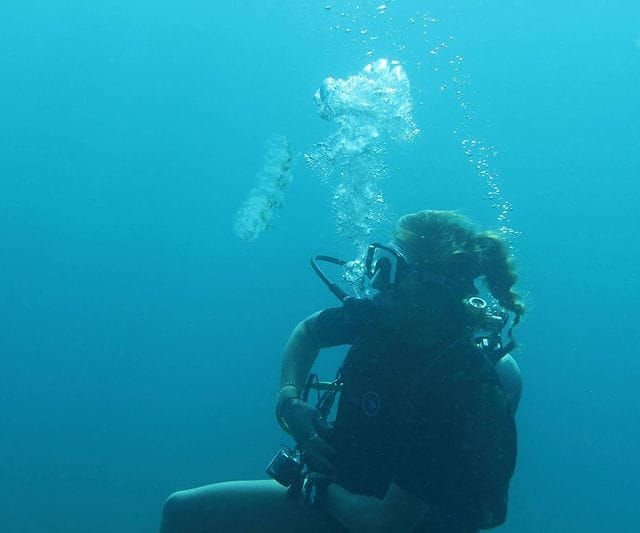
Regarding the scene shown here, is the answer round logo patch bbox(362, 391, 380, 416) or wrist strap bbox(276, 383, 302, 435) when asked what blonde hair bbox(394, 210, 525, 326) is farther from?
wrist strap bbox(276, 383, 302, 435)

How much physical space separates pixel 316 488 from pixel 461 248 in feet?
3.61

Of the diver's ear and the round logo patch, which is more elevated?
the diver's ear

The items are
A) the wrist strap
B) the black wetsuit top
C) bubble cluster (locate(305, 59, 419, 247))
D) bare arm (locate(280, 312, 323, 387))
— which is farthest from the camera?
bubble cluster (locate(305, 59, 419, 247))

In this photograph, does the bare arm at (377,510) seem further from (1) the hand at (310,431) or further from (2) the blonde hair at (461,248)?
(2) the blonde hair at (461,248)

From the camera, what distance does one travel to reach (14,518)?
2447cm

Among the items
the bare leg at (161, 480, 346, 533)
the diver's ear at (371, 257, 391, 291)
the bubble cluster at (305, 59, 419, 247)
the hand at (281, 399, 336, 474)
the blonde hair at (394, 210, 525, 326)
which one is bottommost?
the bare leg at (161, 480, 346, 533)

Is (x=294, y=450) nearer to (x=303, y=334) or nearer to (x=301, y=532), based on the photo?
(x=301, y=532)

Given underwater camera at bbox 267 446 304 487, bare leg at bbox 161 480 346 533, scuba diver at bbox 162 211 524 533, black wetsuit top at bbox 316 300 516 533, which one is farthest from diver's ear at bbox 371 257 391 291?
bare leg at bbox 161 480 346 533

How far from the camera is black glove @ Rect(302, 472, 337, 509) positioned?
6.73 ft

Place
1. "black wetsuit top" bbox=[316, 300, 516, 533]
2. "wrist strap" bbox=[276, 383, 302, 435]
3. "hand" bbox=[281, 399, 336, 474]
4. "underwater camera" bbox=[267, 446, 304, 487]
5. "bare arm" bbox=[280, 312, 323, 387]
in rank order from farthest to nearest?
"bare arm" bbox=[280, 312, 323, 387], "wrist strap" bbox=[276, 383, 302, 435], "underwater camera" bbox=[267, 446, 304, 487], "hand" bbox=[281, 399, 336, 474], "black wetsuit top" bbox=[316, 300, 516, 533]

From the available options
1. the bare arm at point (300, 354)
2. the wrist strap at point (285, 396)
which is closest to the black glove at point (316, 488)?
the wrist strap at point (285, 396)

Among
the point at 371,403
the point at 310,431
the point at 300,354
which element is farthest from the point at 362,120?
the point at 371,403

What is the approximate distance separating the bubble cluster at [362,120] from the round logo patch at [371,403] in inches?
253

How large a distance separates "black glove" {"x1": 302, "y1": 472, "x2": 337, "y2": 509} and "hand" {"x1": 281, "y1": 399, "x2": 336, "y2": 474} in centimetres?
3
